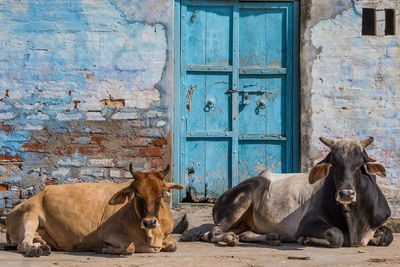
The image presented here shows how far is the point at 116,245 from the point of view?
255 inches

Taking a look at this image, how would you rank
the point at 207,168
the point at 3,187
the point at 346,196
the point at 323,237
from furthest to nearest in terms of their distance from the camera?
the point at 207,168, the point at 3,187, the point at 323,237, the point at 346,196

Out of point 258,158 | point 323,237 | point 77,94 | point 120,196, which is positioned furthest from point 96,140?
point 323,237

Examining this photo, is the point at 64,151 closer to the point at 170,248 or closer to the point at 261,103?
the point at 261,103

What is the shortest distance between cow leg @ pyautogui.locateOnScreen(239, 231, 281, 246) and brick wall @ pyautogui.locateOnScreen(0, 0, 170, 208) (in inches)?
65.5

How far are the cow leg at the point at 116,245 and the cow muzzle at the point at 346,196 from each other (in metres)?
1.91

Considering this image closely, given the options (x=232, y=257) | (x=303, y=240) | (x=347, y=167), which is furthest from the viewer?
(x=303, y=240)

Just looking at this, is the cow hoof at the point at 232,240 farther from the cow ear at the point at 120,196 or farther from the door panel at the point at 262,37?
the door panel at the point at 262,37

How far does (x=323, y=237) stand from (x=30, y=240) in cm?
270

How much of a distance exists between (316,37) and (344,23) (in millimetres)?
390

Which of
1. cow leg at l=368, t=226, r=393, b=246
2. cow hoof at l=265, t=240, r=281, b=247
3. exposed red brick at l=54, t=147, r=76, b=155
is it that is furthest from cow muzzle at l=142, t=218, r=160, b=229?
exposed red brick at l=54, t=147, r=76, b=155

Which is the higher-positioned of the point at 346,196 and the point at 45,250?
the point at 346,196

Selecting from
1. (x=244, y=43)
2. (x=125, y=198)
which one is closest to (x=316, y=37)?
(x=244, y=43)

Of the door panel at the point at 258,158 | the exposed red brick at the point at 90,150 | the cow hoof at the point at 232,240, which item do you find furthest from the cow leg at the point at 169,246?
the door panel at the point at 258,158

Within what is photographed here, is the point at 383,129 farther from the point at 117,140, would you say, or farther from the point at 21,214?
the point at 21,214
